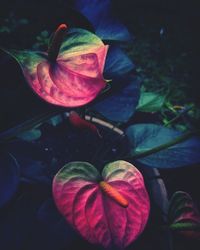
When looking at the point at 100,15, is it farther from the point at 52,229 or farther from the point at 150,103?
the point at 52,229

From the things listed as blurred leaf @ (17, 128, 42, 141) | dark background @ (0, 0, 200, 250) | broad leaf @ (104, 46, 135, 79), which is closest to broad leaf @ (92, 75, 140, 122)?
broad leaf @ (104, 46, 135, 79)

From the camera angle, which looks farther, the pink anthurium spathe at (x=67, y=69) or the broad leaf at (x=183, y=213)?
the broad leaf at (x=183, y=213)

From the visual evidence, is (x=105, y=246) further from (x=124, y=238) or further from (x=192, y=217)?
(x=192, y=217)

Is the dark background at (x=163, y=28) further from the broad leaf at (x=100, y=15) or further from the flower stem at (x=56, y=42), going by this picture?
the flower stem at (x=56, y=42)

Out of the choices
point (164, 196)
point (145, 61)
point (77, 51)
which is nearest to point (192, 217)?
point (164, 196)

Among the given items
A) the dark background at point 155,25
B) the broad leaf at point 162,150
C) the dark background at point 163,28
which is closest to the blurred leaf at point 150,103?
the broad leaf at point 162,150

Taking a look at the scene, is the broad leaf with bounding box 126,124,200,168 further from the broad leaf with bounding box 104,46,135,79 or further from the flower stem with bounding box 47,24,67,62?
the flower stem with bounding box 47,24,67,62
